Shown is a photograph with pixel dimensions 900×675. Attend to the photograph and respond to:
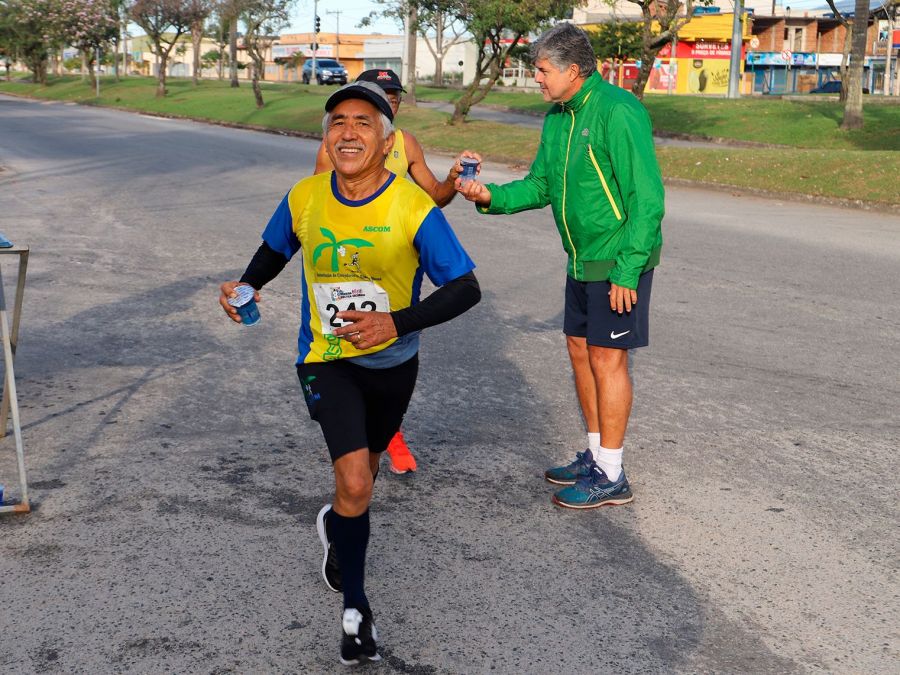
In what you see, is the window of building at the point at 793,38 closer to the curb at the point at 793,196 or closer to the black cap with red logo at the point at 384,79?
the curb at the point at 793,196

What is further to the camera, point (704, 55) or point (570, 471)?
point (704, 55)

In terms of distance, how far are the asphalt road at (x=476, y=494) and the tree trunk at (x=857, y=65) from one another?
52.4 ft

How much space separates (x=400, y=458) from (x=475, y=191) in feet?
4.24

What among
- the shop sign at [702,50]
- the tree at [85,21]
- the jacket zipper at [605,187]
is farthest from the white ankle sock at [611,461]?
the shop sign at [702,50]

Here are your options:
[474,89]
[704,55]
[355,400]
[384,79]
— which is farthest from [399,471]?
[704,55]

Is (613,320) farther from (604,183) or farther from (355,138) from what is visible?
(355,138)

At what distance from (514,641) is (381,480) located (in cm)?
169

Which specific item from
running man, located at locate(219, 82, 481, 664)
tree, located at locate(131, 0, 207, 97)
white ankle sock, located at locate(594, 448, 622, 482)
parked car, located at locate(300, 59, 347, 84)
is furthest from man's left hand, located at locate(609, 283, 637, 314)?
parked car, located at locate(300, 59, 347, 84)

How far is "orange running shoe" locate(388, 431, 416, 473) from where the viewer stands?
5.14 metres

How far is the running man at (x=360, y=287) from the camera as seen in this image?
3453 mm

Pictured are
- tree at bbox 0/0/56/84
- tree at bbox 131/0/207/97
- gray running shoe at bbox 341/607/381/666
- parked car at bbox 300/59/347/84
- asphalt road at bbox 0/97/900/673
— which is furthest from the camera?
tree at bbox 0/0/56/84

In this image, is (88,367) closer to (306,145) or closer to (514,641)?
(514,641)

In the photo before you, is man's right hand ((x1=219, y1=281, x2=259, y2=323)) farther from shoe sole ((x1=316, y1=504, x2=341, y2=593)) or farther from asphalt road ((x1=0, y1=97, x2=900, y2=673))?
asphalt road ((x1=0, y1=97, x2=900, y2=673))

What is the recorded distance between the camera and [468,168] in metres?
4.66
